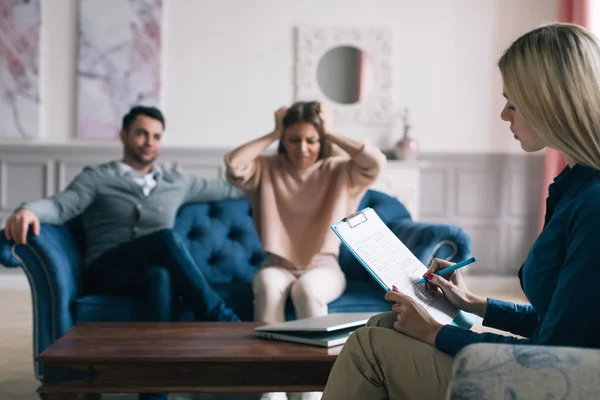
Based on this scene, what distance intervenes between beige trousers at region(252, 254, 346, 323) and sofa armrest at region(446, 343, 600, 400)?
65.4 inches

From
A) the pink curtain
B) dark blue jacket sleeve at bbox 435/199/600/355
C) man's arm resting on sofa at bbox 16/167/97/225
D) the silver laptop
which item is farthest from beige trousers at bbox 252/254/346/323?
the pink curtain

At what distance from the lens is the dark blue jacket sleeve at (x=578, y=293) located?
42.9 inches

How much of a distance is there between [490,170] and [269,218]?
10.1ft

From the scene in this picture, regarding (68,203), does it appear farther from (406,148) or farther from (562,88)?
(406,148)

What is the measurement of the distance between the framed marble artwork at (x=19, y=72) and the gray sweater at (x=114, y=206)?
2.62 meters

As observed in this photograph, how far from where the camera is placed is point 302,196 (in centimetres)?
295

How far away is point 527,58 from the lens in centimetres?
119

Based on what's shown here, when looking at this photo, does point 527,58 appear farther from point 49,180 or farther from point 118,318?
point 49,180

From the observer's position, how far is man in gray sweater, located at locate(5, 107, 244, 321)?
2.66 meters

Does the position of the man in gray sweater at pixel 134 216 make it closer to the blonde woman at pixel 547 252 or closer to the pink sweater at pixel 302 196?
the pink sweater at pixel 302 196

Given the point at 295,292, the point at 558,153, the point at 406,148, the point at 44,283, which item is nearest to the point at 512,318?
the point at 295,292

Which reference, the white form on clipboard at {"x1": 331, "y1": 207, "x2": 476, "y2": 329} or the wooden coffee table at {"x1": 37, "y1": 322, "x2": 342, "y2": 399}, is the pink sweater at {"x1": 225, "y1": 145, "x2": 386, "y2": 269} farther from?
the white form on clipboard at {"x1": 331, "y1": 207, "x2": 476, "y2": 329}

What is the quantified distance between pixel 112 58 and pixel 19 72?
26.1 inches

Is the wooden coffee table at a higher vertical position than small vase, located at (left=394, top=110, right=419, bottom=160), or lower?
lower
